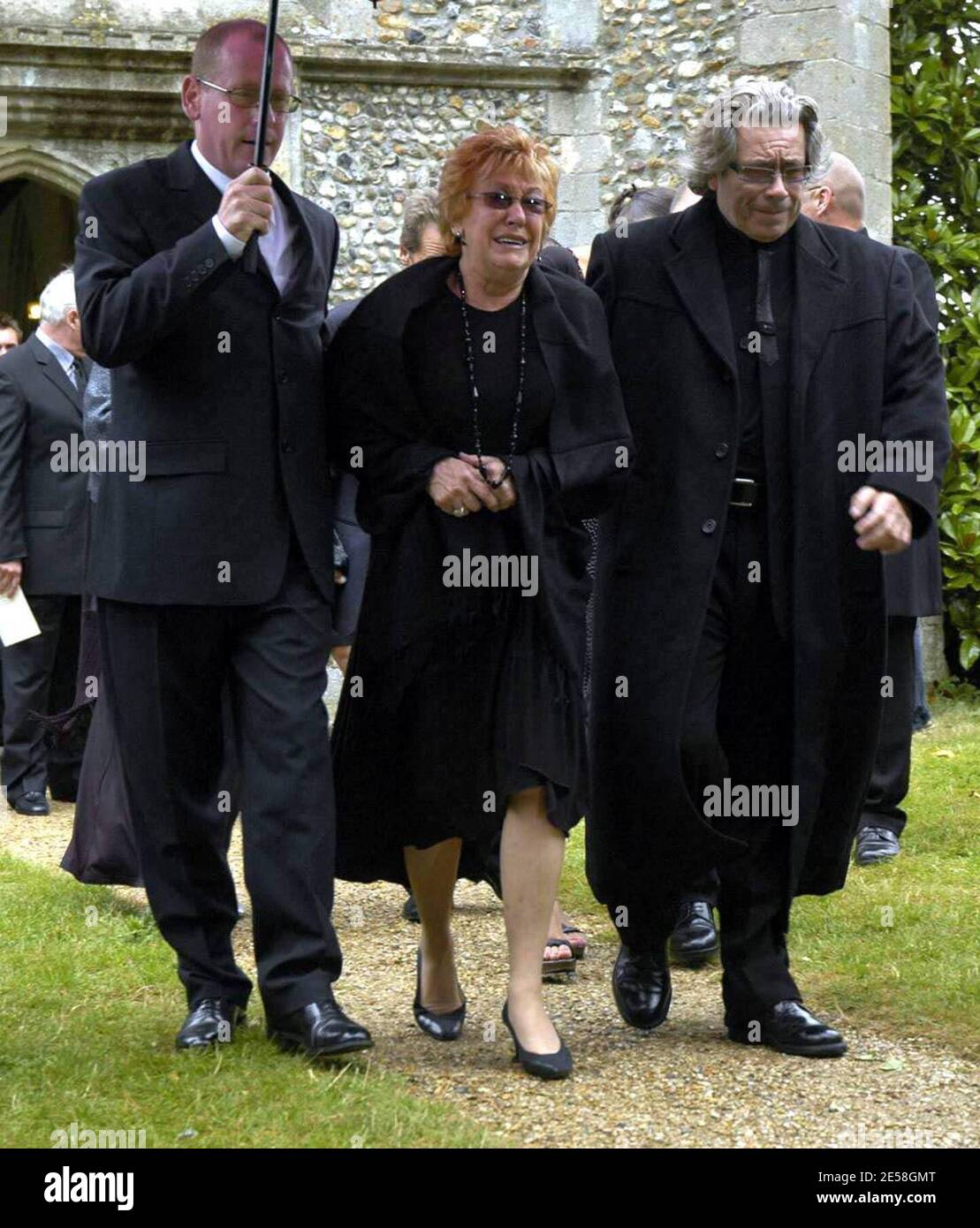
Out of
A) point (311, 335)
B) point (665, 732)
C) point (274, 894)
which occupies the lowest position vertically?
point (274, 894)

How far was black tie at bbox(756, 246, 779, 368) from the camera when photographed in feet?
14.9

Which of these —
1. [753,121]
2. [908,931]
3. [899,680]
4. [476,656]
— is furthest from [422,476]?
[899,680]

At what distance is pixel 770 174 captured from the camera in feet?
14.8

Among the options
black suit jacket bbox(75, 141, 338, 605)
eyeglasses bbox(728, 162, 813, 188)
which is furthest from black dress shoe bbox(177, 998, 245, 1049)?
eyeglasses bbox(728, 162, 813, 188)

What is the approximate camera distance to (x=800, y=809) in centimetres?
455

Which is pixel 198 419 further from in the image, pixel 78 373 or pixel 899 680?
pixel 78 373

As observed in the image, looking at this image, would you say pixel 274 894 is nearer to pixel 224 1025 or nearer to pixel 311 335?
pixel 224 1025

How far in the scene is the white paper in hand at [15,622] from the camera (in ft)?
27.0

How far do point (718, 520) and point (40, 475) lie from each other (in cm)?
515

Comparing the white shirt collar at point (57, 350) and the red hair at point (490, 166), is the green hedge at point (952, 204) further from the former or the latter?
the red hair at point (490, 166)

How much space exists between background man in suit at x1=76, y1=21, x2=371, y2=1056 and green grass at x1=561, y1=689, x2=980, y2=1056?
4.57 feet
